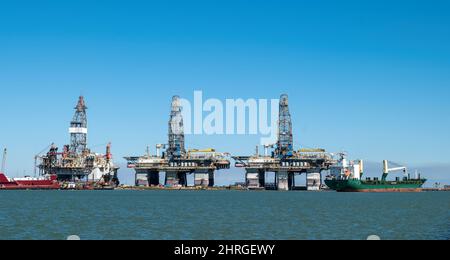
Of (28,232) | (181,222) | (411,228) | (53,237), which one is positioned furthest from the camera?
(181,222)

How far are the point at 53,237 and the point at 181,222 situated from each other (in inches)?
759

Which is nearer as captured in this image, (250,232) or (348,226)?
(250,232)

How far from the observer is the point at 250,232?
190 feet

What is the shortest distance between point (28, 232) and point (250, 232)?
2273cm
